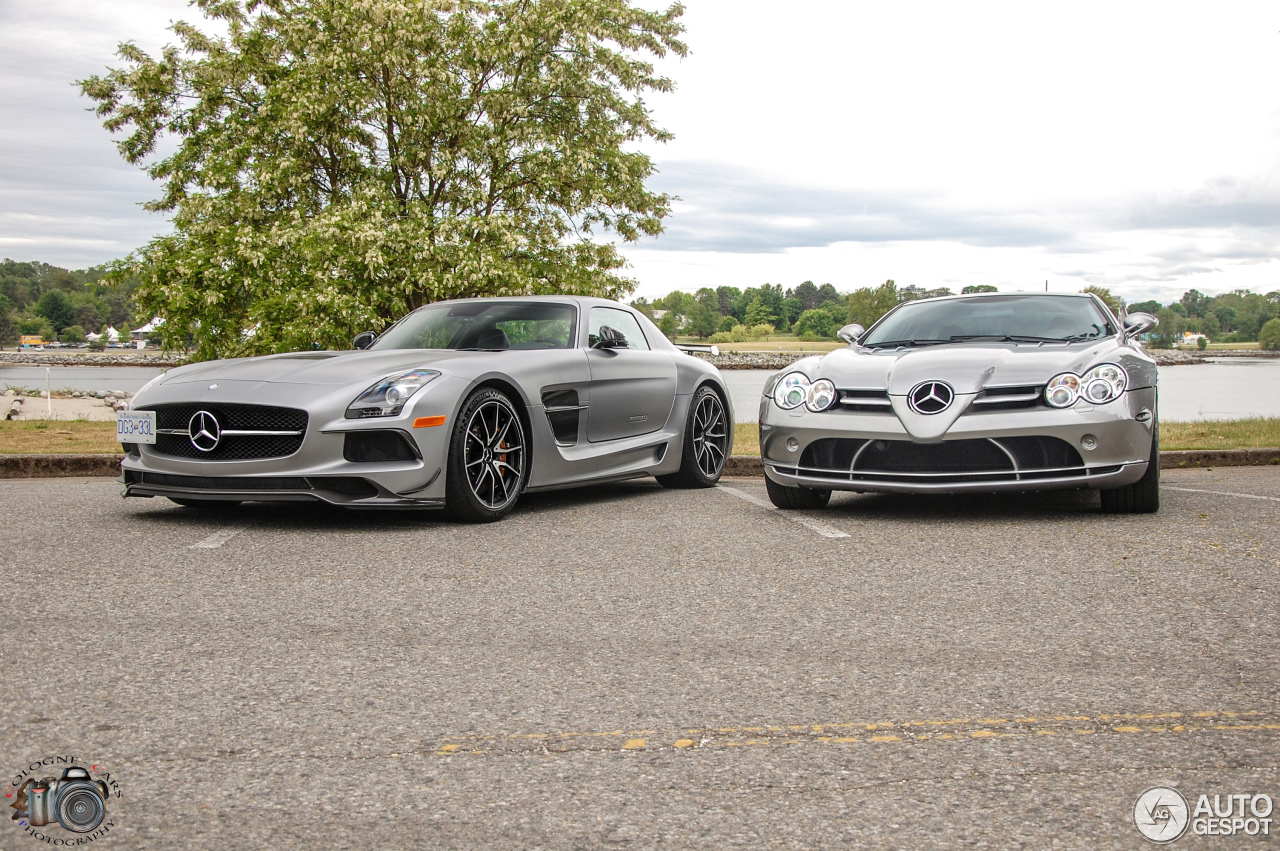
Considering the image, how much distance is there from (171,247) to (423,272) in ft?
16.6

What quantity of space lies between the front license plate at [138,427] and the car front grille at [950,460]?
12.3ft

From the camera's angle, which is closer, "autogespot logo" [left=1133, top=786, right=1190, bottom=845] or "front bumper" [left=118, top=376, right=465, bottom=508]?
"autogespot logo" [left=1133, top=786, right=1190, bottom=845]

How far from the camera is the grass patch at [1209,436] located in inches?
448

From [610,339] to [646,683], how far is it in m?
4.86

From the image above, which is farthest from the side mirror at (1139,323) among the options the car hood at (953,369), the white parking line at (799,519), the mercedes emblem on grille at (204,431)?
the mercedes emblem on grille at (204,431)

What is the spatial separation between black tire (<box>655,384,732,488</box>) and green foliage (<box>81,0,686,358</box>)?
12.3 meters

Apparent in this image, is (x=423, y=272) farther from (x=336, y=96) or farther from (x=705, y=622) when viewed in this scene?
(x=705, y=622)

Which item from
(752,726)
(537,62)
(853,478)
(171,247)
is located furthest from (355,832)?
(537,62)

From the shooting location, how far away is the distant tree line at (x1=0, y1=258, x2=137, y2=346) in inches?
5645

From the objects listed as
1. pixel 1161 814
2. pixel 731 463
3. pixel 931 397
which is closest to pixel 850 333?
pixel 931 397

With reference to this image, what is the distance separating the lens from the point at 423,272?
823 inches

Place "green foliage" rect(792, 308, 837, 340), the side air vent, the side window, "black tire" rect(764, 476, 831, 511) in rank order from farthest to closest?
"green foliage" rect(792, 308, 837, 340), the side window, the side air vent, "black tire" rect(764, 476, 831, 511)

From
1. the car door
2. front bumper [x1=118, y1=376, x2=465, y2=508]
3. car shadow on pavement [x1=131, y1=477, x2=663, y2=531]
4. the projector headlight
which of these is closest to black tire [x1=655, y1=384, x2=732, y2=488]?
the car door

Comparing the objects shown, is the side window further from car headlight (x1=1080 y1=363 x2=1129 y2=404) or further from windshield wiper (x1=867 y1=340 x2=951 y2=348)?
car headlight (x1=1080 y1=363 x2=1129 y2=404)
